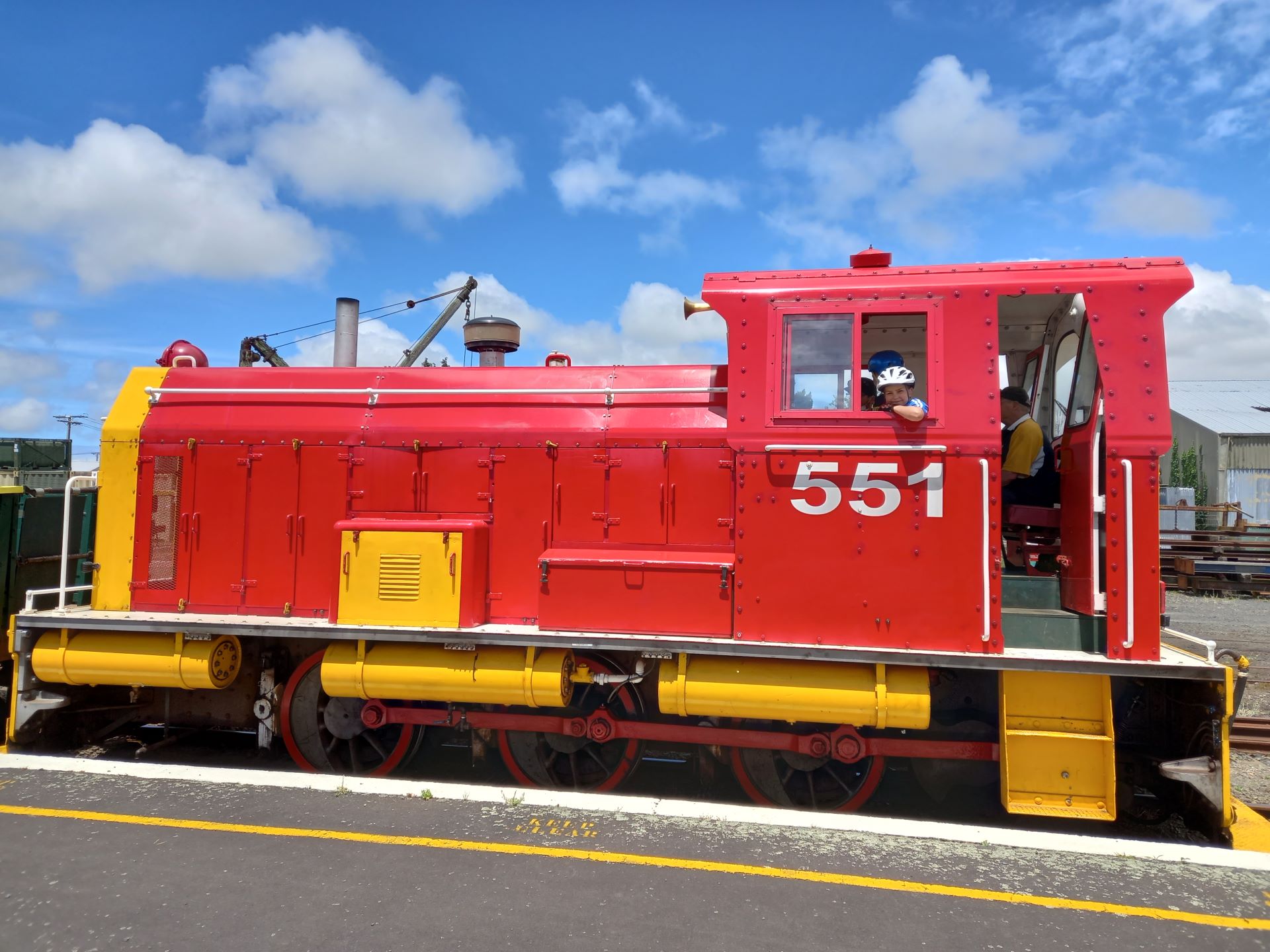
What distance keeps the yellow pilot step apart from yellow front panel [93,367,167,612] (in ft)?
21.9

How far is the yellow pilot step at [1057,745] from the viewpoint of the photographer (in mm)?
4766

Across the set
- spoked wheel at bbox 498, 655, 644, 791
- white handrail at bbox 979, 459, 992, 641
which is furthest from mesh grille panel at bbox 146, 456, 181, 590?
white handrail at bbox 979, 459, 992, 641

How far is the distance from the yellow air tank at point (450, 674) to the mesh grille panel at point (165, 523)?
180 cm

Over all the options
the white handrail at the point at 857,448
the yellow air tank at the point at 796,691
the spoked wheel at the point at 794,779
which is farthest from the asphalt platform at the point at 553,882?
the white handrail at the point at 857,448

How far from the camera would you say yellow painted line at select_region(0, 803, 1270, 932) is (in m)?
3.83

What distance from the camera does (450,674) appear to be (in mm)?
5602

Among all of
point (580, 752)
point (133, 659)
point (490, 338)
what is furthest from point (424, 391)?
point (580, 752)

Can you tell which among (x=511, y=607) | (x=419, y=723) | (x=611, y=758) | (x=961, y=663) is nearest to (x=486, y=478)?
(x=511, y=607)

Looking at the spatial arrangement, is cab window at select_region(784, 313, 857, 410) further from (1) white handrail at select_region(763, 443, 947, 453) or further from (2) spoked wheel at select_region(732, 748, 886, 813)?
(2) spoked wheel at select_region(732, 748, 886, 813)

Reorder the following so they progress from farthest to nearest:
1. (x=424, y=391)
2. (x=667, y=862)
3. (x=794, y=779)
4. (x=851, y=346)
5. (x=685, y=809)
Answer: (x=424, y=391) < (x=794, y=779) < (x=851, y=346) < (x=685, y=809) < (x=667, y=862)

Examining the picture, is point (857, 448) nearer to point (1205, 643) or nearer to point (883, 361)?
point (883, 361)

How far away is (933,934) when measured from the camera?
363cm

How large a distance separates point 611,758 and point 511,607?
1.38 meters

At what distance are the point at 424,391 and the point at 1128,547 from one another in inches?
201
